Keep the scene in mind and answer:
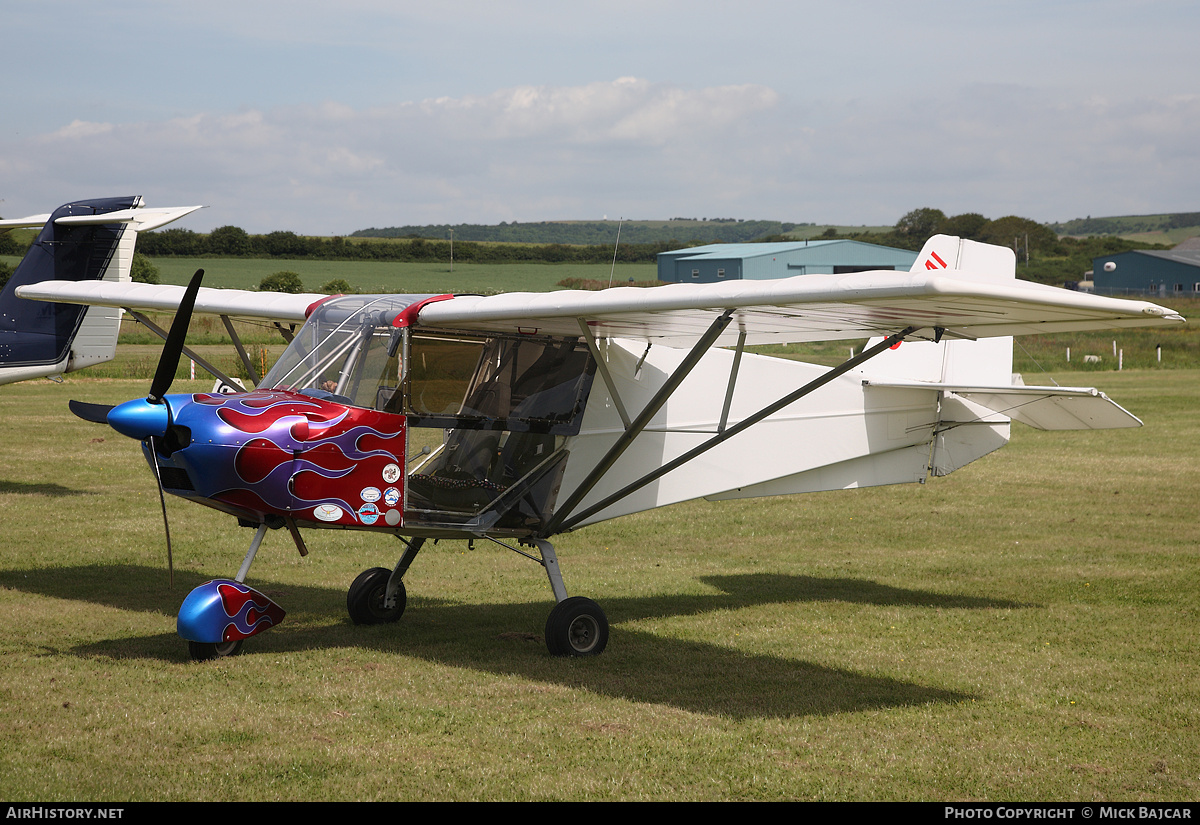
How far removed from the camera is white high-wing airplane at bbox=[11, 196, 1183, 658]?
6332 mm

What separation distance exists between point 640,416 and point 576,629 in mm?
1706

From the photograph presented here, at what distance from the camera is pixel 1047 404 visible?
8648 millimetres

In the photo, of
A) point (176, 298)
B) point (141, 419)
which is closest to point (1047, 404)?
point (141, 419)

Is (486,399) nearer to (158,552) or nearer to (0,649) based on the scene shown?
(0,649)

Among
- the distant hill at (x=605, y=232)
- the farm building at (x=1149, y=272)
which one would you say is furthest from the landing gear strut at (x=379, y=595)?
the farm building at (x=1149, y=272)

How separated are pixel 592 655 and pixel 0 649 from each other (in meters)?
4.28

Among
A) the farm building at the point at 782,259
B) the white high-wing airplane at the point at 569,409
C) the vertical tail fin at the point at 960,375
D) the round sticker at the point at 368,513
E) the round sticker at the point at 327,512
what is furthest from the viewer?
the farm building at the point at 782,259

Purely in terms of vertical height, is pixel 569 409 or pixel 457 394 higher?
pixel 457 394

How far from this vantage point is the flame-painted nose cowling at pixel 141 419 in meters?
6.39

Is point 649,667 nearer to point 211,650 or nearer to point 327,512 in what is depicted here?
point 327,512

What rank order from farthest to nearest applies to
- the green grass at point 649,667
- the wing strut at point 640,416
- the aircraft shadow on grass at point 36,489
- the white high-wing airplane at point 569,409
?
the aircraft shadow on grass at point 36,489 → the wing strut at point 640,416 → the white high-wing airplane at point 569,409 → the green grass at point 649,667

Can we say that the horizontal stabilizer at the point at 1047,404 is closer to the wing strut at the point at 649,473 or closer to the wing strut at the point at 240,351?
the wing strut at the point at 649,473

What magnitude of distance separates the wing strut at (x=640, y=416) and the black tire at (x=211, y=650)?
238 centimetres

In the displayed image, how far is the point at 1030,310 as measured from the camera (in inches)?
214
